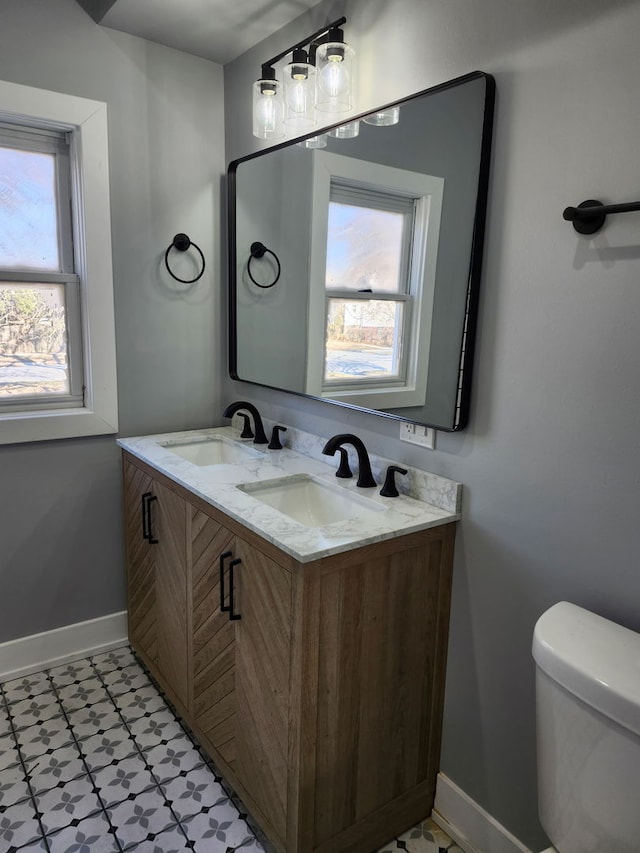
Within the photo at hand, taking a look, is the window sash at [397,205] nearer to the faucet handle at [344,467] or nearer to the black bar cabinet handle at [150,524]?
the faucet handle at [344,467]

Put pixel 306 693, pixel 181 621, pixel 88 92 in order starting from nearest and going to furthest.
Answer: pixel 306 693
pixel 181 621
pixel 88 92

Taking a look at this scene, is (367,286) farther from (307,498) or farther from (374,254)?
(307,498)

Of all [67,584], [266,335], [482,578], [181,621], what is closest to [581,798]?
[482,578]

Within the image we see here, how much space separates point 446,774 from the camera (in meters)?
1.70

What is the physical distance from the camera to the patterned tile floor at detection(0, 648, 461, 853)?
1.63 metres

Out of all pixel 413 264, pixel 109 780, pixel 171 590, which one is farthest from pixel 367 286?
pixel 109 780

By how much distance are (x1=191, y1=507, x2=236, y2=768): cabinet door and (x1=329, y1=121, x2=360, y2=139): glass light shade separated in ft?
4.08

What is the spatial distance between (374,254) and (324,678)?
120 cm

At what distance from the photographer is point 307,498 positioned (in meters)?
1.95

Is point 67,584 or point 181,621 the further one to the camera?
point 67,584

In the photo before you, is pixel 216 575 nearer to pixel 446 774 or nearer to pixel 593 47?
pixel 446 774

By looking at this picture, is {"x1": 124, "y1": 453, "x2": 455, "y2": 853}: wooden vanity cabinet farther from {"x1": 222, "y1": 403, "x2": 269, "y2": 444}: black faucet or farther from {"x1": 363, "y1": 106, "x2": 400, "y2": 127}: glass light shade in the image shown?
{"x1": 363, "y1": 106, "x2": 400, "y2": 127}: glass light shade

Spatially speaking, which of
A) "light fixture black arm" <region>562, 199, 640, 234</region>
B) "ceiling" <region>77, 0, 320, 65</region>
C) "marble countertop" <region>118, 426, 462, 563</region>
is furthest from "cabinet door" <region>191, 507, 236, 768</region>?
"ceiling" <region>77, 0, 320, 65</region>

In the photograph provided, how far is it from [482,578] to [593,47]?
1228 mm
